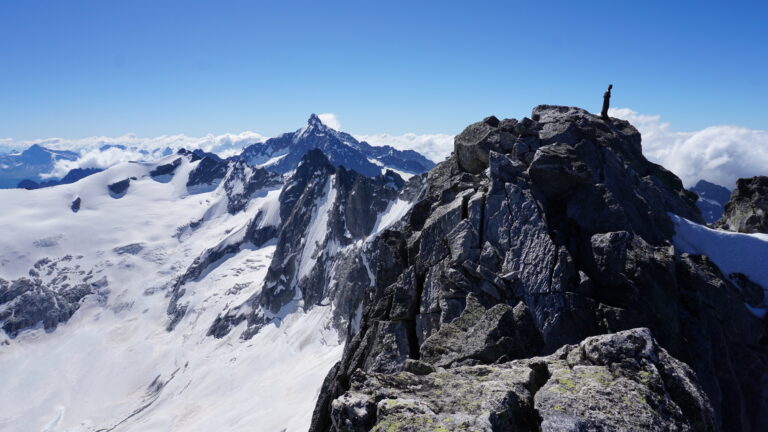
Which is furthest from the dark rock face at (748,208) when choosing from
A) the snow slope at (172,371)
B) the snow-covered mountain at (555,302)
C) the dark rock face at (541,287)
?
the snow slope at (172,371)

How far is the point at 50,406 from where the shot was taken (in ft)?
465

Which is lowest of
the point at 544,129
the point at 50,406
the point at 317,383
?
the point at 50,406

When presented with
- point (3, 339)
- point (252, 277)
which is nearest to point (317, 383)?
point (252, 277)

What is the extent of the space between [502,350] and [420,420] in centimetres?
753

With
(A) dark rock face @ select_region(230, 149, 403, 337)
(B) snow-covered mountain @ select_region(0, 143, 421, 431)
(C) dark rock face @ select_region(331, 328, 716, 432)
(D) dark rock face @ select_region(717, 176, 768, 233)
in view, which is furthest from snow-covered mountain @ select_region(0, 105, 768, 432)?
(A) dark rock face @ select_region(230, 149, 403, 337)

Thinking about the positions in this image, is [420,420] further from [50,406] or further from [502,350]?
→ [50,406]

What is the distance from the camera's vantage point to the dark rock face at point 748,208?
4556 centimetres

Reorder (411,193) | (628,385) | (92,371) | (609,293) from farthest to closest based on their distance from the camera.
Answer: (411,193), (92,371), (609,293), (628,385)

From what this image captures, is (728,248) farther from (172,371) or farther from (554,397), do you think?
(172,371)

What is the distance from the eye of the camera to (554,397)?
10.9m

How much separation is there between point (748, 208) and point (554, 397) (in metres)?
51.4

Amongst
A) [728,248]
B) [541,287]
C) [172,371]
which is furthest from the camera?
[172,371]

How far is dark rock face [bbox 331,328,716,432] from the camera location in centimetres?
1015

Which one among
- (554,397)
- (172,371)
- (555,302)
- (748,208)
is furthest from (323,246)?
(554,397)
